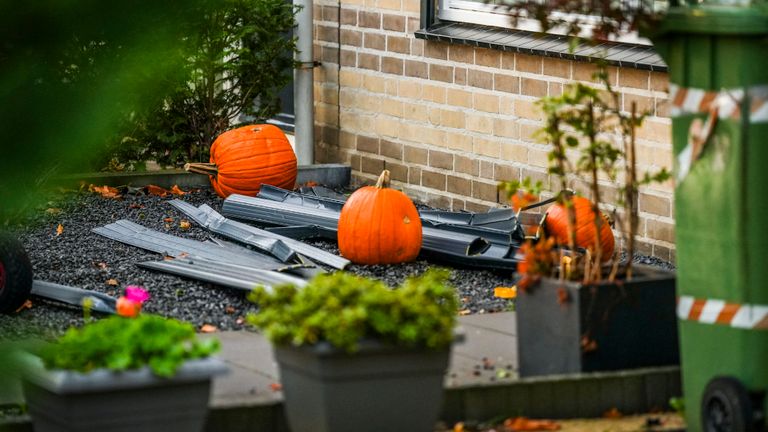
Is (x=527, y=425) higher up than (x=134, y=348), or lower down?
lower down

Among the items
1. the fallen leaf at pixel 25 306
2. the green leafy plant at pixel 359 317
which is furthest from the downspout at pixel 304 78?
the green leafy plant at pixel 359 317

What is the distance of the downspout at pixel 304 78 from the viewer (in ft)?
36.3

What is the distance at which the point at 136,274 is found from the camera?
7383 millimetres

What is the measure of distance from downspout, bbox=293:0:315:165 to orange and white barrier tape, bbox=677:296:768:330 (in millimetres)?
7159

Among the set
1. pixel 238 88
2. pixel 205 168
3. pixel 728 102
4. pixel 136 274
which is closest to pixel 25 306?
pixel 136 274

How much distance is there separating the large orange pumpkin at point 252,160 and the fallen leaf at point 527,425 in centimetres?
533

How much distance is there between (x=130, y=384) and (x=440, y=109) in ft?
21.6

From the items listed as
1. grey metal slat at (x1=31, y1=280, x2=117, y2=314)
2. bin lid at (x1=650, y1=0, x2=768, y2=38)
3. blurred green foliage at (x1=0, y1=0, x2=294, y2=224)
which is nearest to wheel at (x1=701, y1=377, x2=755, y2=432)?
bin lid at (x1=650, y1=0, x2=768, y2=38)

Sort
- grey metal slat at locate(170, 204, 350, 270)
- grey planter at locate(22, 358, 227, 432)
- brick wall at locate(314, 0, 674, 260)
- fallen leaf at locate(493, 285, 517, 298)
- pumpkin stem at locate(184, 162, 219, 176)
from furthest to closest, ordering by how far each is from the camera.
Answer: pumpkin stem at locate(184, 162, 219, 176) → brick wall at locate(314, 0, 674, 260) → grey metal slat at locate(170, 204, 350, 270) → fallen leaf at locate(493, 285, 517, 298) → grey planter at locate(22, 358, 227, 432)

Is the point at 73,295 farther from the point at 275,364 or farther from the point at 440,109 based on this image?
the point at 440,109

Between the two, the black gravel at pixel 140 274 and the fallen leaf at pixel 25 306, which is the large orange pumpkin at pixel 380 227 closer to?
the black gravel at pixel 140 274

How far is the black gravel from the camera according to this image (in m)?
6.42

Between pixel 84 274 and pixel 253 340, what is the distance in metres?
2.07

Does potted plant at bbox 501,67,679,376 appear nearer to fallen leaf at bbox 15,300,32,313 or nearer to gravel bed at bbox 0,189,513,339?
gravel bed at bbox 0,189,513,339
